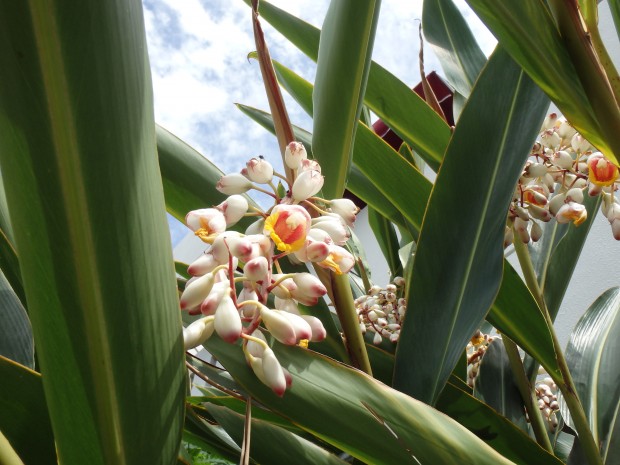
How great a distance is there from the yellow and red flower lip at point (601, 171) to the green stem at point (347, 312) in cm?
42

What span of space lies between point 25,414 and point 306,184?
307 millimetres

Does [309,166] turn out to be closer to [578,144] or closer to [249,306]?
[249,306]

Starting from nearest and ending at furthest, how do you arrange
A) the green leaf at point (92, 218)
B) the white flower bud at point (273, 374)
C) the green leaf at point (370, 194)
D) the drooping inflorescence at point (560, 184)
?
the green leaf at point (92, 218)
the white flower bud at point (273, 374)
the drooping inflorescence at point (560, 184)
the green leaf at point (370, 194)

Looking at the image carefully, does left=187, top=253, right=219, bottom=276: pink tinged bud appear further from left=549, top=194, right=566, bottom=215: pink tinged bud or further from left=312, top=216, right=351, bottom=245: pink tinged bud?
left=549, top=194, right=566, bottom=215: pink tinged bud

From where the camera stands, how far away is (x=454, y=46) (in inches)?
47.1

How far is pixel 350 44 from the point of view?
0.74 metres

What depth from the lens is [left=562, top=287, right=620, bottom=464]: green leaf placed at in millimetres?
863

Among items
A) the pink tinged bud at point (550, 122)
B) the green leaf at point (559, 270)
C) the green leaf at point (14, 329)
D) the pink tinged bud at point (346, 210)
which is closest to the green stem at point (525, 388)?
the green leaf at point (559, 270)

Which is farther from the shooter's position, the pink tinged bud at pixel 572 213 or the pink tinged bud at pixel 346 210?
the pink tinged bud at pixel 572 213

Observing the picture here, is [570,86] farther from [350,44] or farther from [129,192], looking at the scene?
[129,192]

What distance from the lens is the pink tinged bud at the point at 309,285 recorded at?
0.52 metres

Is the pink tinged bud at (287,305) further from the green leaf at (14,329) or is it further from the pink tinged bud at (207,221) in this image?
the green leaf at (14,329)

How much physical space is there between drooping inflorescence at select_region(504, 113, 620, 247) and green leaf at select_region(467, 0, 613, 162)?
Answer: 201mm

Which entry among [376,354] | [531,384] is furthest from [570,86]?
[531,384]
